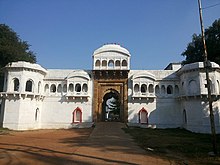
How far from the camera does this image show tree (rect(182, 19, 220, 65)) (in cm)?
2736

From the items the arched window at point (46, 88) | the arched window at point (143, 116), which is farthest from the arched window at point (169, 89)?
the arched window at point (46, 88)

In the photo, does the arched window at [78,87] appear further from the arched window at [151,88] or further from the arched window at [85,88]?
the arched window at [151,88]

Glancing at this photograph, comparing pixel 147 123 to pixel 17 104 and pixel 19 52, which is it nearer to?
pixel 17 104

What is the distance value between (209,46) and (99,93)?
56.6ft

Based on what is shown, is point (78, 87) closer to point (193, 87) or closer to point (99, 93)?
point (99, 93)

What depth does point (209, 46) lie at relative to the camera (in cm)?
2811

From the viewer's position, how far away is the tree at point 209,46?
2736 cm

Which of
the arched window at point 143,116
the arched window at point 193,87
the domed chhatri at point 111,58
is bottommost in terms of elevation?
the arched window at point 143,116

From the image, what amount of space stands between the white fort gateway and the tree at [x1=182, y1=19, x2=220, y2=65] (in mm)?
3801

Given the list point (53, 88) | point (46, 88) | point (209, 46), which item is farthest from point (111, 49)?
point (209, 46)

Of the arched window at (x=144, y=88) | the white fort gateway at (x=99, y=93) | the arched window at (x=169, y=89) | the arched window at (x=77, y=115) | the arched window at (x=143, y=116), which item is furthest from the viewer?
the arched window at (x=144, y=88)

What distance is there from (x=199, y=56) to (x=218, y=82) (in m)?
7.19

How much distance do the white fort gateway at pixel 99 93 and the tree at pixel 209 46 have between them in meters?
3.80

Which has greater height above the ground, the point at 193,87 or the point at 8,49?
the point at 8,49
